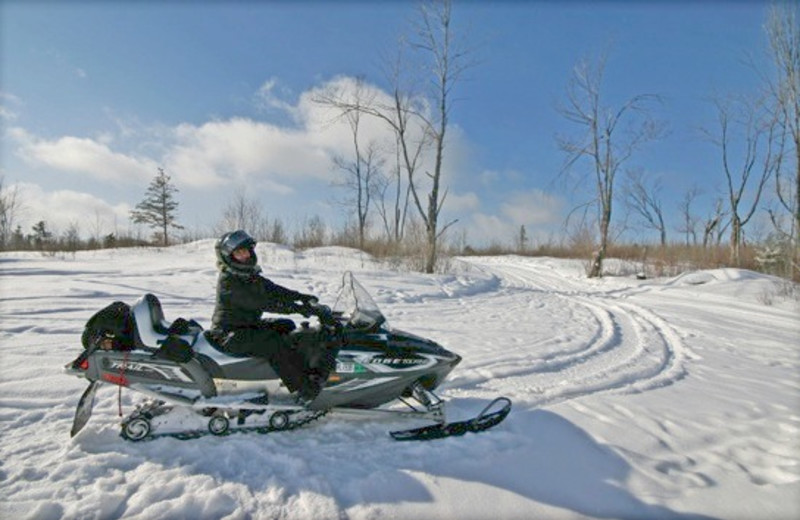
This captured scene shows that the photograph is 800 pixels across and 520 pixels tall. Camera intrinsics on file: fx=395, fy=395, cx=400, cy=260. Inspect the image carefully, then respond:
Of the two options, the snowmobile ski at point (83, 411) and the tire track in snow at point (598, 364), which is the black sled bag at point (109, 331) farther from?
the tire track in snow at point (598, 364)

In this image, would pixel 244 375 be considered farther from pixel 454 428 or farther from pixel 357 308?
pixel 454 428

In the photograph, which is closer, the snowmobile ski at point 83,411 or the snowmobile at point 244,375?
the snowmobile ski at point 83,411

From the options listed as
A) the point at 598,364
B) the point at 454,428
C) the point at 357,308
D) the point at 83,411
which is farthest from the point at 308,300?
the point at 598,364

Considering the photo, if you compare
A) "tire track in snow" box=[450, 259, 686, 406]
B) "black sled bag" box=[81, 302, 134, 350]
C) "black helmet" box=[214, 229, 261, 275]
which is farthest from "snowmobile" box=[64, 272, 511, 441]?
"tire track in snow" box=[450, 259, 686, 406]

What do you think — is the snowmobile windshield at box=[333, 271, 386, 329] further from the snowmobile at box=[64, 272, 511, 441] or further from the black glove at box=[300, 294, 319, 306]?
the black glove at box=[300, 294, 319, 306]

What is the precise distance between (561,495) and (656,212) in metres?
35.4

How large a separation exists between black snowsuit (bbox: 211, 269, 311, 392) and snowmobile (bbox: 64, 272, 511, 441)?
0.08 meters

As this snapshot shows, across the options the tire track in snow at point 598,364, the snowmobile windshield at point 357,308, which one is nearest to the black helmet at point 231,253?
the snowmobile windshield at point 357,308

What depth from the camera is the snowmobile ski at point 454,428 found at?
2.92 metres

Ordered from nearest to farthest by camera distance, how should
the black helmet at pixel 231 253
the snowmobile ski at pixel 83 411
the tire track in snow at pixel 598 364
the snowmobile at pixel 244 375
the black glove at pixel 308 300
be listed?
1. the snowmobile ski at pixel 83 411
2. the snowmobile at pixel 244 375
3. the black helmet at pixel 231 253
4. the black glove at pixel 308 300
5. the tire track in snow at pixel 598 364

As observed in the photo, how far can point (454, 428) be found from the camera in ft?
9.94

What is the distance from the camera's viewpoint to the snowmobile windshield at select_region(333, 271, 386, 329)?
128 inches

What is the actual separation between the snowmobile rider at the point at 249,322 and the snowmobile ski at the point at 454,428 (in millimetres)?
766

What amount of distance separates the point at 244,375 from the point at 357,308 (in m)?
1.01
